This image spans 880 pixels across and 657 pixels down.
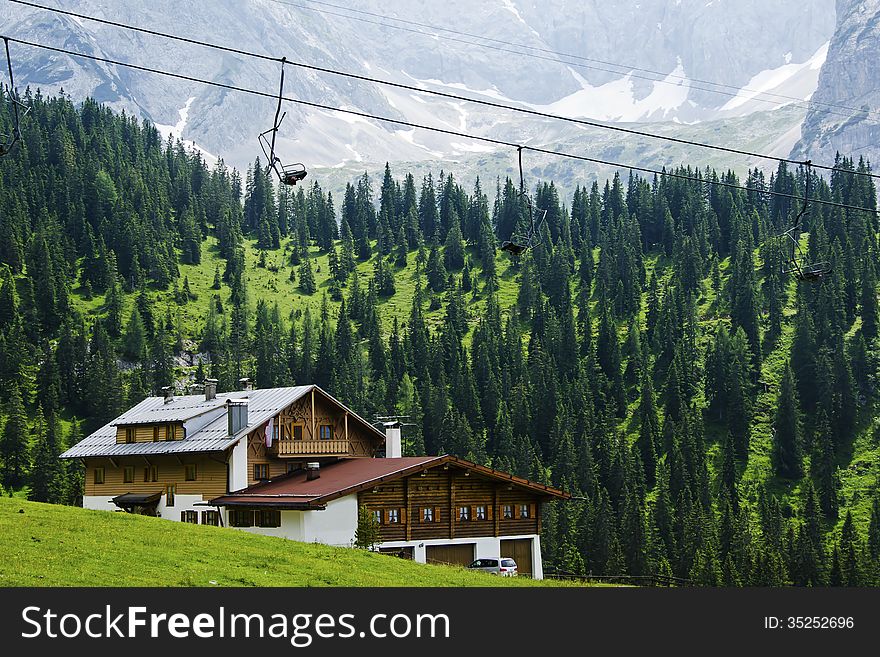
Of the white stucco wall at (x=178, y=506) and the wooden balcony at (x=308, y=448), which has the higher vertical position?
the wooden balcony at (x=308, y=448)

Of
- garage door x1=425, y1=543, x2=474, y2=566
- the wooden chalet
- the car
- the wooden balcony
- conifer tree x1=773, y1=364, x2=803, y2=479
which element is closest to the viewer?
the car

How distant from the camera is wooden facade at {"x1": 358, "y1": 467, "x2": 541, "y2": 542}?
72.5 metres

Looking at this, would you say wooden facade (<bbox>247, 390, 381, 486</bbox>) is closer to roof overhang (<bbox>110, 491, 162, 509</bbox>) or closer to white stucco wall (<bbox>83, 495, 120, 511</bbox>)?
roof overhang (<bbox>110, 491, 162, 509</bbox>)

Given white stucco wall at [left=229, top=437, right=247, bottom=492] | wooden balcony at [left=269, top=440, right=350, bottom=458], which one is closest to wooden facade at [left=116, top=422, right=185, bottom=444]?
white stucco wall at [left=229, top=437, right=247, bottom=492]

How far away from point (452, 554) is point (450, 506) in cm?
329

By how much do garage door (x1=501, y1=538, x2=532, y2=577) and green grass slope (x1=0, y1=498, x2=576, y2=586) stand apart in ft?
78.6

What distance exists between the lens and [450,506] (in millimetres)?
74688

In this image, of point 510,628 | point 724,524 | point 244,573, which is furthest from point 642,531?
point 510,628

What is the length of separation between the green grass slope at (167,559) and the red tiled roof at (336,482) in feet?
45.1

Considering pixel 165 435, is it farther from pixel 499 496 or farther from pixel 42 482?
pixel 42 482

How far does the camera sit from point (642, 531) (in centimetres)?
14712

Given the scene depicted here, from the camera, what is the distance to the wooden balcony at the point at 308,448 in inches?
3319

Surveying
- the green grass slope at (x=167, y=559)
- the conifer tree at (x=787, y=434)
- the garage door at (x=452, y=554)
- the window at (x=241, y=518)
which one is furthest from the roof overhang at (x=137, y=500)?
the conifer tree at (x=787, y=434)

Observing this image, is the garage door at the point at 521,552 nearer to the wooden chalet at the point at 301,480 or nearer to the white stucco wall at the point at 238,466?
the wooden chalet at the point at 301,480
